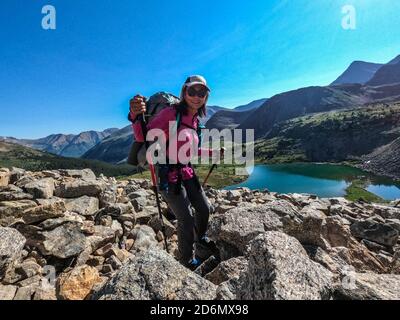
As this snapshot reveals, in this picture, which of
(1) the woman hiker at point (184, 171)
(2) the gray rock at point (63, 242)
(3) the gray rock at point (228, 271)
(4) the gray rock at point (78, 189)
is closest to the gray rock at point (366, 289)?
(3) the gray rock at point (228, 271)

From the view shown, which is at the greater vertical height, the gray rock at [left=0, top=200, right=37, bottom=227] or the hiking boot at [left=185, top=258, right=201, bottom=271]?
the gray rock at [left=0, top=200, right=37, bottom=227]

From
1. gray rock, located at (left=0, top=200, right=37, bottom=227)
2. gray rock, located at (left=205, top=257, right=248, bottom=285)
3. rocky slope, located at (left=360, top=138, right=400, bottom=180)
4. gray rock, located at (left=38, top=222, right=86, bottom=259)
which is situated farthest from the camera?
rocky slope, located at (left=360, top=138, right=400, bottom=180)

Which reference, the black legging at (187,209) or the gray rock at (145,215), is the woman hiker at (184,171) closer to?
the black legging at (187,209)

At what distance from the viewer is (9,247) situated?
20.6ft

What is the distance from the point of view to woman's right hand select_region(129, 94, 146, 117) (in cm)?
705

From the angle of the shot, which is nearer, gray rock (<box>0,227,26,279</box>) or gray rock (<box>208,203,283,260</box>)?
gray rock (<box>0,227,26,279</box>)

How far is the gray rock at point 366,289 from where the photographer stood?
414cm

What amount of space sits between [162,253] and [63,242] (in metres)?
4.17

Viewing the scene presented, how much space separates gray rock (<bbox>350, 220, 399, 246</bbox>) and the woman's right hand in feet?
36.2

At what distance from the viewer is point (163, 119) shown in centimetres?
681

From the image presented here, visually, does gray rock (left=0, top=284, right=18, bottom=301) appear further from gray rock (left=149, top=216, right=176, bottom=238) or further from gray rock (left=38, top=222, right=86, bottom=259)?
gray rock (left=149, top=216, right=176, bottom=238)

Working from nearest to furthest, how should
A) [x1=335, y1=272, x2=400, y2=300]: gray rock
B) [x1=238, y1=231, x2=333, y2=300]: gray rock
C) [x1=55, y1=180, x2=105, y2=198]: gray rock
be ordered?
1. [x1=238, y1=231, x2=333, y2=300]: gray rock
2. [x1=335, y1=272, x2=400, y2=300]: gray rock
3. [x1=55, y1=180, x2=105, y2=198]: gray rock

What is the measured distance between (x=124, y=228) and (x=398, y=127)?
227 meters

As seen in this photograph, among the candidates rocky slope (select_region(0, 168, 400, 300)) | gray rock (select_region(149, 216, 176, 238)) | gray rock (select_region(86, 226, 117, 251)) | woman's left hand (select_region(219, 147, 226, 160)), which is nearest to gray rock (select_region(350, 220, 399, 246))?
rocky slope (select_region(0, 168, 400, 300))
